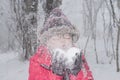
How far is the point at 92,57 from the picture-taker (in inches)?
343

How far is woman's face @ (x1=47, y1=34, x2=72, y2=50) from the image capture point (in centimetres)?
256

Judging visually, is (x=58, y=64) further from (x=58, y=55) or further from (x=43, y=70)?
(x=43, y=70)

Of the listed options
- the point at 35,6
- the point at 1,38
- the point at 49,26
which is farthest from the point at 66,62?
the point at 1,38

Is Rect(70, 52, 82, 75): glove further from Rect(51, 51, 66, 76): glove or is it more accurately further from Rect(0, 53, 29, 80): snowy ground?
Rect(0, 53, 29, 80): snowy ground

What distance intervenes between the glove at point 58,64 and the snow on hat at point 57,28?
25 cm

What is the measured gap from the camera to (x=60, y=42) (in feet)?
8.45

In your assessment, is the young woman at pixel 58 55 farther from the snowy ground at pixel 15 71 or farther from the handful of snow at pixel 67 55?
the snowy ground at pixel 15 71

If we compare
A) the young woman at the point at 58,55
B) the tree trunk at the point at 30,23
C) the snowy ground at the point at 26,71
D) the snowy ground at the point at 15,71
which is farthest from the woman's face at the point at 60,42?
the tree trunk at the point at 30,23

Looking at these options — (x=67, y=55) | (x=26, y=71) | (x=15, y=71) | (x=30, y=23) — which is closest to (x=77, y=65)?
(x=67, y=55)

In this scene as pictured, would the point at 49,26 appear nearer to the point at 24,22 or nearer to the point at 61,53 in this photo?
the point at 61,53

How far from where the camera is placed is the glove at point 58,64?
2.52 m

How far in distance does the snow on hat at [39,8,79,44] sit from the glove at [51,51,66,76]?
253 mm

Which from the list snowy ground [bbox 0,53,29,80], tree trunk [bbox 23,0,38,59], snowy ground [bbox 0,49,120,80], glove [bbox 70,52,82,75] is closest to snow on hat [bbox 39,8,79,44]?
glove [bbox 70,52,82,75]

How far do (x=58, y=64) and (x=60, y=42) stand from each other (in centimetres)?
16
